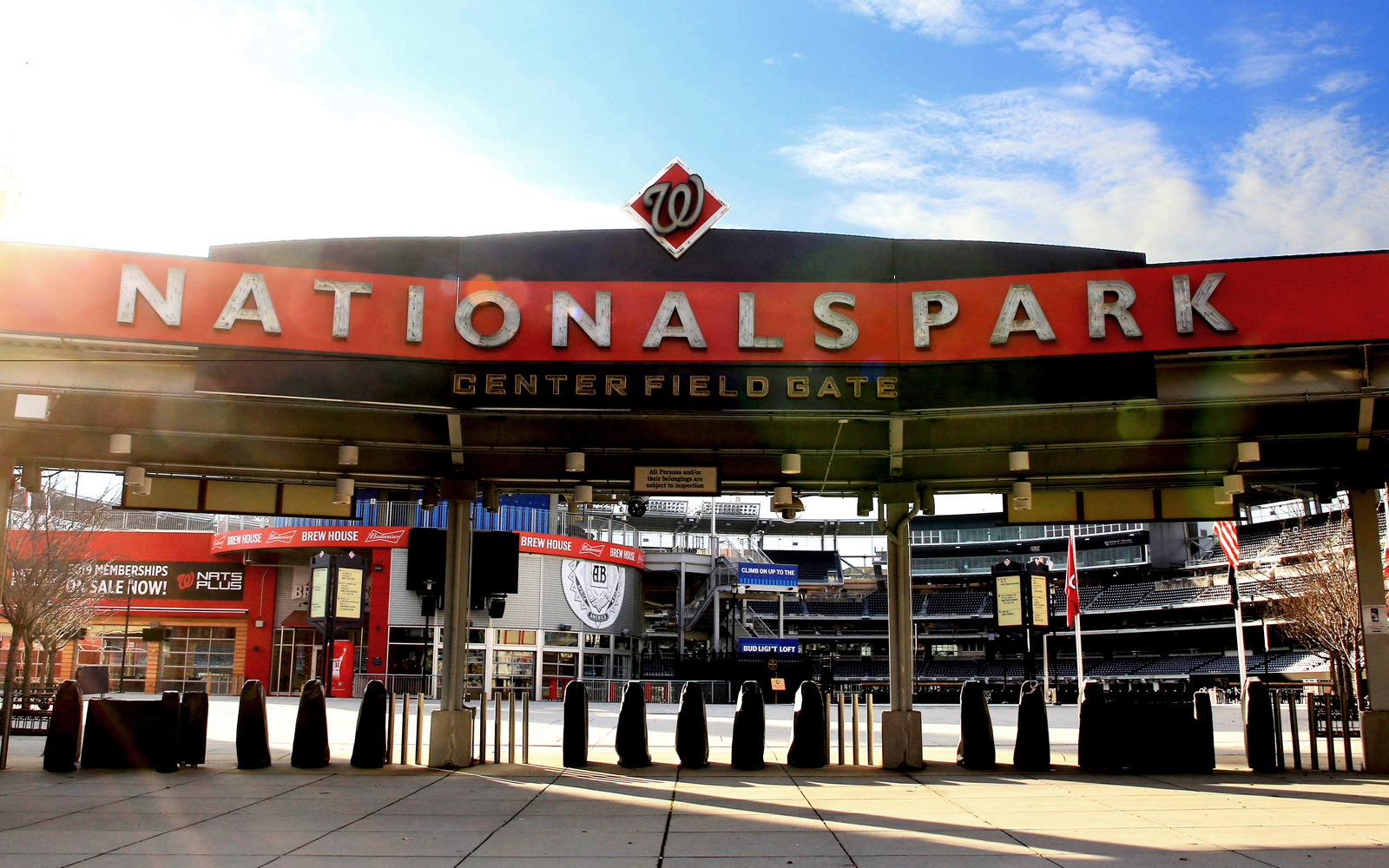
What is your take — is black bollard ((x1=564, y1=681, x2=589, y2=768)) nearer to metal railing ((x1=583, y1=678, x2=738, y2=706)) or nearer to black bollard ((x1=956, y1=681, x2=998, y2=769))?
black bollard ((x1=956, y1=681, x2=998, y2=769))

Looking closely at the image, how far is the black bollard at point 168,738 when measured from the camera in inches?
535

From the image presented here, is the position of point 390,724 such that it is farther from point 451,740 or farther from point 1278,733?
point 1278,733

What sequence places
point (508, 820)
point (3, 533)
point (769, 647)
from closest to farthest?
point (508, 820), point (3, 533), point (769, 647)

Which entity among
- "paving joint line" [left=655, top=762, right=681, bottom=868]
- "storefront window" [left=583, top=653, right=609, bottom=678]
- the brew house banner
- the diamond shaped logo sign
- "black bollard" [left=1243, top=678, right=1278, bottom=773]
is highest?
the diamond shaped logo sign

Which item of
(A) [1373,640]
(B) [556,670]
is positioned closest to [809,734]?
(A) [1373,640]

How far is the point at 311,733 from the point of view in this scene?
46.5 ft

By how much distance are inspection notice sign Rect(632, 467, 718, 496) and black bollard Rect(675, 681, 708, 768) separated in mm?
2610

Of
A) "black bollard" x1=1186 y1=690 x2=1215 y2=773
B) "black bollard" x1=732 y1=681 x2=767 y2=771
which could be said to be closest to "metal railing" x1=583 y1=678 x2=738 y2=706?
"black bollard" x1=732 y1=681 x2=767 y2=771

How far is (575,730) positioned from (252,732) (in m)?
4.25

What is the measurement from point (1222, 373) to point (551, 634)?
36128 mm

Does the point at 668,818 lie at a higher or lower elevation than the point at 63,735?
lower

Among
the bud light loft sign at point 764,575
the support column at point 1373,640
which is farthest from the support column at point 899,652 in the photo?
the bud light loft sign at point 764,575

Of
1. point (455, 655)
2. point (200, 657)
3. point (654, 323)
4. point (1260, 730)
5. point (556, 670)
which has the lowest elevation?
point (556, 670)

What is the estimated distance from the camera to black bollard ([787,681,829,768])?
47.3ft
